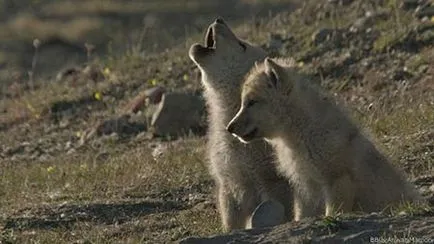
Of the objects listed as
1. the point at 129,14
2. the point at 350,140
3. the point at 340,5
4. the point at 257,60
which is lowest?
the point at 350,140

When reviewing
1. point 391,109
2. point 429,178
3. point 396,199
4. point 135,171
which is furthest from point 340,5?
point 396,199

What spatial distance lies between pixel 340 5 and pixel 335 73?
83.8 inches

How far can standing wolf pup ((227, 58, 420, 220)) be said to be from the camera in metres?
8.39

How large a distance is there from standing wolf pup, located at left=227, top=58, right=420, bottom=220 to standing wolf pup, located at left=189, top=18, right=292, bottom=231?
32 cm

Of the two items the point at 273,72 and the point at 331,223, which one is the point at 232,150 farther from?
the point at 331,223

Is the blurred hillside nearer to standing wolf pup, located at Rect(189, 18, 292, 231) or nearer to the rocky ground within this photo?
the rocky ground

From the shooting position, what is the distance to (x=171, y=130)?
14.3 meters

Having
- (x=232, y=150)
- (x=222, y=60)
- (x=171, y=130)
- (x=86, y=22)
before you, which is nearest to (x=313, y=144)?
(x=232, y=150)

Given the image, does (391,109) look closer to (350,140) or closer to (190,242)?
(350,140)

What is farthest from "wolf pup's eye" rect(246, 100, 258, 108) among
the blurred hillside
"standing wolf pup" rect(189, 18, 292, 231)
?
the blurred hillside

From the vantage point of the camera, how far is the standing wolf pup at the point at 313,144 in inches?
330

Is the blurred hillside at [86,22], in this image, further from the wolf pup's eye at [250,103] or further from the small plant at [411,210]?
the small plant at [411,210]

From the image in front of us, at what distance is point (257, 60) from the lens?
9.60 metres

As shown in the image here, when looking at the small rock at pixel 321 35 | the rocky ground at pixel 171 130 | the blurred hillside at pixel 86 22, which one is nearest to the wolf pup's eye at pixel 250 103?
the rocky ground at pixel 171 130
